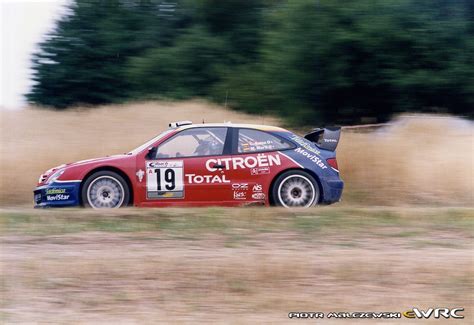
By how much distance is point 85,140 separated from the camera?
60.1 ft

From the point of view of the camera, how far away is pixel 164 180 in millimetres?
11914

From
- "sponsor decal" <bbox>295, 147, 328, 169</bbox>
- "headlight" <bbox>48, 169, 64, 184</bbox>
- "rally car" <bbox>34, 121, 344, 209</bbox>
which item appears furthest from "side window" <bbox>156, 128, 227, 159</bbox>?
"headlight" <bbox>48, 169, 64, 184</bbox>

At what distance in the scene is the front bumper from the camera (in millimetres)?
11820

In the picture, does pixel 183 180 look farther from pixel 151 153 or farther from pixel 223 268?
pixel 223 268

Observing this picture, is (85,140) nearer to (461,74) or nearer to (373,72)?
(373,72)

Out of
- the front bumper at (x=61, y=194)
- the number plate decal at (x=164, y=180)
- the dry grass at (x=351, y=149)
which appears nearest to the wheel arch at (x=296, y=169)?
the number plate decal at (x=164, y=180)

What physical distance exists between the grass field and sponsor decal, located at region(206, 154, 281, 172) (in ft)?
4.19

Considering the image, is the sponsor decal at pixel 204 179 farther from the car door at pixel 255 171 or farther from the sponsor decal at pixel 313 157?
the sponsor decal at pixel 313 157

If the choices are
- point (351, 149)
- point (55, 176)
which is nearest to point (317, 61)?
point (351, 149)

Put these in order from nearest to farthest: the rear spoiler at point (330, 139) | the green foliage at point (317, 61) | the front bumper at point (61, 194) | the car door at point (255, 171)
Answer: the front bumper at point (61, 194), the car door at point (255, 171), the rear spoiler at point (330, 139), the green foliage at point (317, 61)

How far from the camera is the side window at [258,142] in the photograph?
39.7 ft

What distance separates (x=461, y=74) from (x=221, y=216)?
1050cm

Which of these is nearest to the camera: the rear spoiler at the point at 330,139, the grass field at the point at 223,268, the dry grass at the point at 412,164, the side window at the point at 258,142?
the grass field at the point at 223,268

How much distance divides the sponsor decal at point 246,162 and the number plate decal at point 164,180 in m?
0.48
